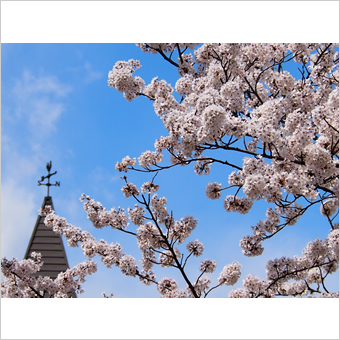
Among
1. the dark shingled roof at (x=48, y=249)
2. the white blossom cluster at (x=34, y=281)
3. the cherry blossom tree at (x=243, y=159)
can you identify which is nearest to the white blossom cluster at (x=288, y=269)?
the cherry blossom tree at (x=243, y=159)

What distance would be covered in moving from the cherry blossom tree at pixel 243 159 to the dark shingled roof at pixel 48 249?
8.33ft

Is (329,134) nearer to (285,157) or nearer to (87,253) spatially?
(285,157)

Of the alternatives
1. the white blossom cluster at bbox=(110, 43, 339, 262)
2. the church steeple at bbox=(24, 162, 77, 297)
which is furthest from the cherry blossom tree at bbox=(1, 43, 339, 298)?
the church steeple at bbox=(24, 162, 77, 297)

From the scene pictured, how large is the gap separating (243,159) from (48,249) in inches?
250

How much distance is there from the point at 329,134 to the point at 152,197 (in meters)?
2.70

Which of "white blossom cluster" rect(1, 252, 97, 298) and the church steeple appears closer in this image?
"white blossom cluster" rect(1, 252, 97, 298)

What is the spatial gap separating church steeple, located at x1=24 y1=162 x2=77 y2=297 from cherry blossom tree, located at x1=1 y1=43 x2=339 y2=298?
2.53m

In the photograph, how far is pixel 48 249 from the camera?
8930 mm

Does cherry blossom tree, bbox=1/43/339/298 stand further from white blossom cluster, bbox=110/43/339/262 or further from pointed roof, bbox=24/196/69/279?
pointed roof, bbox=24/196/69/279

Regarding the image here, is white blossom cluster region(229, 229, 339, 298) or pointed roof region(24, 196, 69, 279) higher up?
pointed roof region(24, 196, 69, 279)

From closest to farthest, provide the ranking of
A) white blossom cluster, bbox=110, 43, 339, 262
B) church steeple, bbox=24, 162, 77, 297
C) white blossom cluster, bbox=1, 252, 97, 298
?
white blossom cluster, bbox=110, 43, 339, 262 → white blossom cluster, bbox=1, 252, 97, 298 → church steeple, bbox=24, 162, 77, 297

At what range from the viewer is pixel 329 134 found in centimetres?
409

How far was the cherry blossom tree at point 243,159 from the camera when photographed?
13.1ft

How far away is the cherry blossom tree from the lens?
4.00 meters
